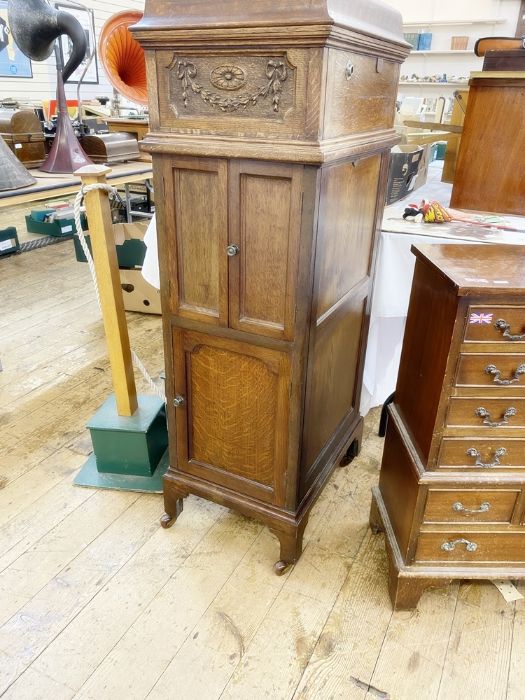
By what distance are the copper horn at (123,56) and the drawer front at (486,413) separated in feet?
7.04

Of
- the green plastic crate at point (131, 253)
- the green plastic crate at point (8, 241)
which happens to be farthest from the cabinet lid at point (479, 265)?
the green plastic crate at point (8, 241)

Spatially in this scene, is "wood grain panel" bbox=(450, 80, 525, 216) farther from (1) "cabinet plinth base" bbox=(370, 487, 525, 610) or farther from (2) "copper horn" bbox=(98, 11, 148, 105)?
(2) "copper horn" bbox=(98, 11, 148, 105)

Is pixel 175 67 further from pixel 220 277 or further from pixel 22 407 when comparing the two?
pixel 22 407

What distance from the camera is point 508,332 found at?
1.06m

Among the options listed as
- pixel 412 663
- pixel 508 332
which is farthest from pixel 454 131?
pixel 412 663

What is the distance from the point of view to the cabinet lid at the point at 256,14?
91cm

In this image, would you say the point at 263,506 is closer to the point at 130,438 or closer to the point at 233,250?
the point at 130,438

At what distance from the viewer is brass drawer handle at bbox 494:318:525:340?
3.46 ft

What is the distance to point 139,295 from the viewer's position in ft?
10.3

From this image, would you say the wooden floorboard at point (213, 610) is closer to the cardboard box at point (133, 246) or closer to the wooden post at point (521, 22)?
the cardboard box at point (133, 246)

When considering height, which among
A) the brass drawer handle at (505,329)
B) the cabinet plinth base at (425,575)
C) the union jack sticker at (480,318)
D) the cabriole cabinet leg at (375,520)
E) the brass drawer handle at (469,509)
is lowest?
the cabriole cabinet leg at (375,520)

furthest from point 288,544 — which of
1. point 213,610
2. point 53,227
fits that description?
point 53,227

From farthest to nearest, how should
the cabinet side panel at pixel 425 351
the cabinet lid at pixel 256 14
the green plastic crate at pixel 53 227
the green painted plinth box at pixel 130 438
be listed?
the green plastic crate at pixel 53 227 → the green painted plinth box at pixel 130 438 → the cabinet side panel at pixel 425 351 → the cabinet lid at pixel 256 14

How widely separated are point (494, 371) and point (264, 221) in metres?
0.59
